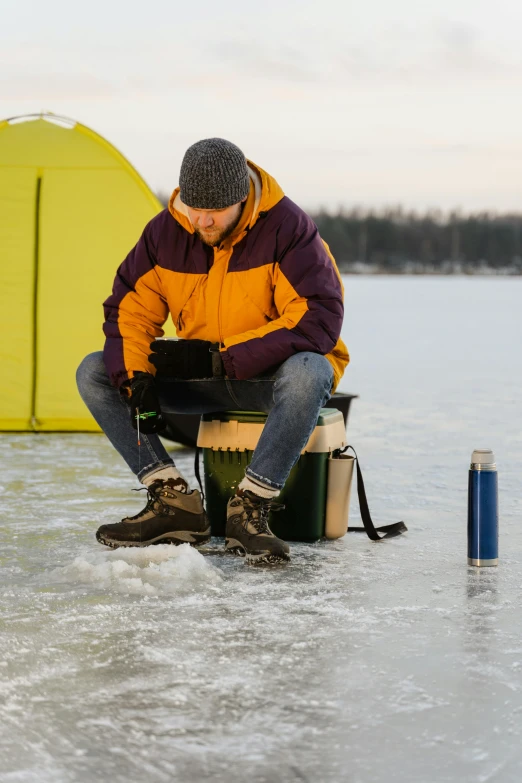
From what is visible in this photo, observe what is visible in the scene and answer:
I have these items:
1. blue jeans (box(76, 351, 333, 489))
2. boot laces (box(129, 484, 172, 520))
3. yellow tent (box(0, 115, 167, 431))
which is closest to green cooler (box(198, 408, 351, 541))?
blue jeans (box(76, 351, 333, 489))

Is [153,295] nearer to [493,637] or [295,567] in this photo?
[295,567]

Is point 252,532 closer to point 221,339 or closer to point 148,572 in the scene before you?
point 148,572

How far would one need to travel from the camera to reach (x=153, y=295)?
3.12m

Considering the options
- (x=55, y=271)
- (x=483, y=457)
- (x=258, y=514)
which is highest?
(x=55, y=271)

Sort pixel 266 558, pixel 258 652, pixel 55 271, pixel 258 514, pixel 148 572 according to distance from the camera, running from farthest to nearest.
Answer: pixel 55 271
pixel 258 514
pixel 266 558
pixel 148 572
pixel 258 652

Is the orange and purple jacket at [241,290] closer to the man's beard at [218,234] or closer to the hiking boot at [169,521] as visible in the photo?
the man's beard at [218,234]

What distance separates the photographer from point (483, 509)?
9.21 ft

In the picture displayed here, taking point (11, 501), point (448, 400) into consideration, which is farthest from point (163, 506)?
point (448, 400)

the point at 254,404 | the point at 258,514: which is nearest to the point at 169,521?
the point at 258,514

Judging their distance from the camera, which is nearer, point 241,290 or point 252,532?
point 252,532

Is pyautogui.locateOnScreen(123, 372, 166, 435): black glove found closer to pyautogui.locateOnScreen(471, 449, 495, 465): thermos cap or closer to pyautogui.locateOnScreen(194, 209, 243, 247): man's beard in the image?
pyautogui.locateOnScreen(194, 209, 243, 247): man's beard

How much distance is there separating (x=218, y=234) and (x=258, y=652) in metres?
1.28

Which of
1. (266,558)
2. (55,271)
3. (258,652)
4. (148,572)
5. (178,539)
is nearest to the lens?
(258,652)

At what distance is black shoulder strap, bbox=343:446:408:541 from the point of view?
3.12 meters
